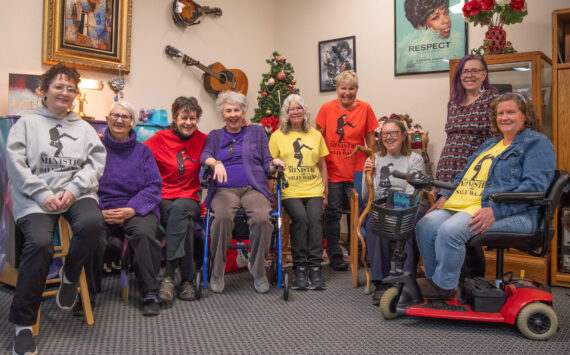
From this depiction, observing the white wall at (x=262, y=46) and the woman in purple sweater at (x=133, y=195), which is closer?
the woman in purple sweater at (x=133, y=195)

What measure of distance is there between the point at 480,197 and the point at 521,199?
0.28m

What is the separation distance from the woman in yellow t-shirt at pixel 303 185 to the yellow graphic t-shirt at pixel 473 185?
3.11 feet

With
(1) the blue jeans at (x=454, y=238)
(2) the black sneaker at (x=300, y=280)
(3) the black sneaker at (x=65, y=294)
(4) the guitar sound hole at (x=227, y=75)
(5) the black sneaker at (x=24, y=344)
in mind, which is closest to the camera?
(5) the black sneaker at (x=24, y=344)

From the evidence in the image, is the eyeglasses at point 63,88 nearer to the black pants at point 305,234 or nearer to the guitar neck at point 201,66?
the black pants at point 305,234

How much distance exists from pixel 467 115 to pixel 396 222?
92cm

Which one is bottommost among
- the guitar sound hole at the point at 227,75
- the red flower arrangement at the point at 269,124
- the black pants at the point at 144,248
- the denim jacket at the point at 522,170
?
the black pants at the point at 144,248

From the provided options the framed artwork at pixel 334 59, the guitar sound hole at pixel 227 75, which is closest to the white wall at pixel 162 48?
the guitar sound hole at pixel 227 75

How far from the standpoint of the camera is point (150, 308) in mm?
2641

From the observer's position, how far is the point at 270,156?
3.31 meters

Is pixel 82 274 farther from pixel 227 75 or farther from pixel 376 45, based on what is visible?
pixel 376 45

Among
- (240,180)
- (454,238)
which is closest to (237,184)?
(240,180)

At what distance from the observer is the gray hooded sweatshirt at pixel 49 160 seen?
233 cm

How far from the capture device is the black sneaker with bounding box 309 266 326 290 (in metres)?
3.15

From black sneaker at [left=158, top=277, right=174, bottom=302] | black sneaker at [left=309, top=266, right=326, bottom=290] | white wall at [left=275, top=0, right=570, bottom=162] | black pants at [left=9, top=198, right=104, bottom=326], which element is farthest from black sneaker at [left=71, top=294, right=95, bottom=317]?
white wall at [left=275, top=0, right=570, bottom=162]
